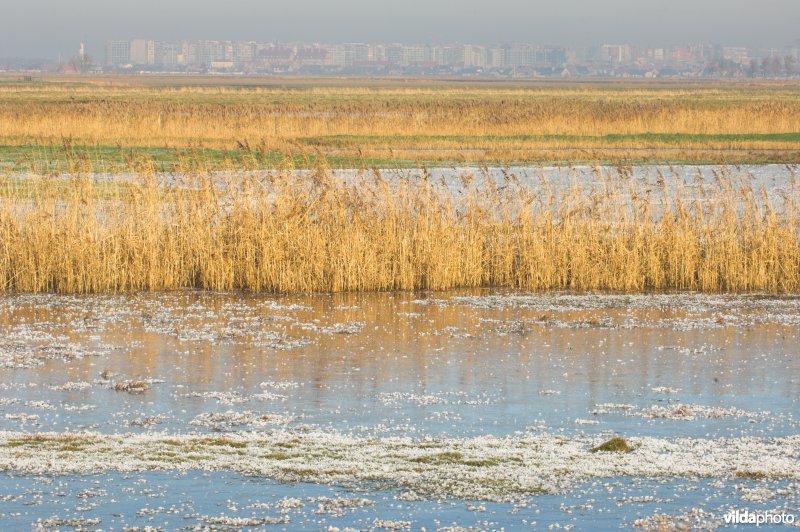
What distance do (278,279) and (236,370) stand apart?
538 cm

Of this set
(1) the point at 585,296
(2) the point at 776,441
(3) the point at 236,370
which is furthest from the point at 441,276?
(2) the point at 776,441

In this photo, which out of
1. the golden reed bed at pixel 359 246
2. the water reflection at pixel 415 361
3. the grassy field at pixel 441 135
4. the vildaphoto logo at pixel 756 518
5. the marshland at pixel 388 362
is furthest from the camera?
the grassy field at pixel 441 135

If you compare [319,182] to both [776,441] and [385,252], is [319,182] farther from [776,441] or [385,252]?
[776,441]

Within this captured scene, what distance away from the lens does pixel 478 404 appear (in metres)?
10.6

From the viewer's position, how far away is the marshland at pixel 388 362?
7.80m

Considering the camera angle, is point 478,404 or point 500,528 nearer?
point 500,528

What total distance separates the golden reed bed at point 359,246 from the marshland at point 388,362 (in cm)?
4

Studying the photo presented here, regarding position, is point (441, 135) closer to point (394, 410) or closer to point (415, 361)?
point (415, 361)

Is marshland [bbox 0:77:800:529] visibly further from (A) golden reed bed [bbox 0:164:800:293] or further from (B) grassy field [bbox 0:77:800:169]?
(B) grassy field [bbox 0:77:800:169]

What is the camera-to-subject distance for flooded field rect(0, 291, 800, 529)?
761cm

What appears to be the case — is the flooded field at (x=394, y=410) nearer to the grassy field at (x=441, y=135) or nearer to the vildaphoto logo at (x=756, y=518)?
the vildaphoto logo at (x=756, y=518)

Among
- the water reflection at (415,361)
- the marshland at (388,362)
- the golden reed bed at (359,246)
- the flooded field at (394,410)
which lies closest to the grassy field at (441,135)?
the golden reed bed at (359,246)

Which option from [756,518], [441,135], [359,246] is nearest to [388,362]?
[359,246]

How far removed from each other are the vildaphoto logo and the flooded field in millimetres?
88
